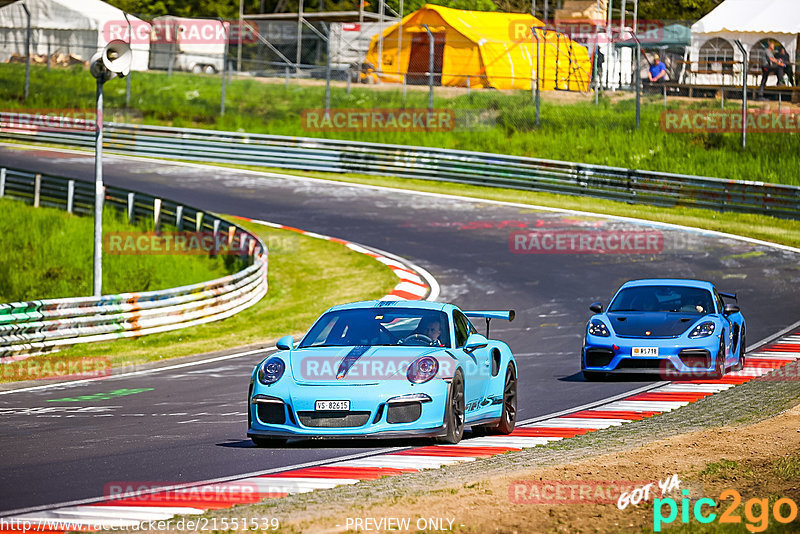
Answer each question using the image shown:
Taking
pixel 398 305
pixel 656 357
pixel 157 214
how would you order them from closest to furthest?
pixel 398 305
pixel 656 357
pixel 157 214

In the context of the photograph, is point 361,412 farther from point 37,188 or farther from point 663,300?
point 37,188

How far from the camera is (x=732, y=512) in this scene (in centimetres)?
698

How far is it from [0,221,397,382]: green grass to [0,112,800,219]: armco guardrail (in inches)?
328

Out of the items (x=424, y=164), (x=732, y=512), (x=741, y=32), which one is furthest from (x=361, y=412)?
(x=741, y=32)

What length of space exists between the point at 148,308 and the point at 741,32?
31.4 metres

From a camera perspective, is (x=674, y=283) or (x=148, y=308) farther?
(x=148, y=308)

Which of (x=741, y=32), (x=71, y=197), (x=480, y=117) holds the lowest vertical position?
(x=71, y=197)

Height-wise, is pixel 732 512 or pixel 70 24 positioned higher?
pixel 70 24

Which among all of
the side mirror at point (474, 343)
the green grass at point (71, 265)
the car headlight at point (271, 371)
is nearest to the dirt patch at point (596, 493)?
the side mirror at point (474, 343)

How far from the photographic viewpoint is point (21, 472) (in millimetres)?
8828

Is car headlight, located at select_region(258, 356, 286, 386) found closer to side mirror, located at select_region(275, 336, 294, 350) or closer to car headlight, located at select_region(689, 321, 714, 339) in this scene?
side mirror, located at select_region(275, 336, 294, 350)

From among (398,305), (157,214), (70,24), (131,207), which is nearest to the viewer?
(398,305)

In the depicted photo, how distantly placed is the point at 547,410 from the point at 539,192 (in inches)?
889

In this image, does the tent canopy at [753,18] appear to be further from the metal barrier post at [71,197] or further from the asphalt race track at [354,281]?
the metal barrier post at [71,197]
